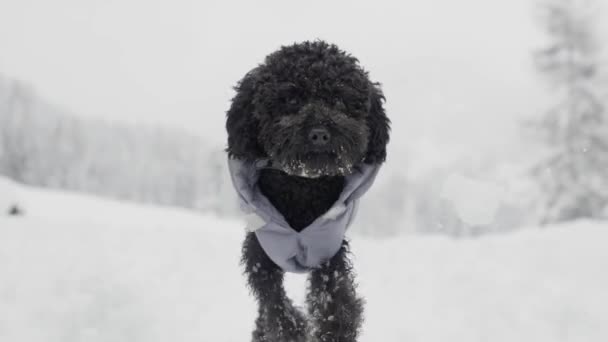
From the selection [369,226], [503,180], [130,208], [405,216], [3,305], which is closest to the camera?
[3,305]

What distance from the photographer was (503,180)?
68.4 feet

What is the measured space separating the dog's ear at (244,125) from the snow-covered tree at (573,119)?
1766 cm

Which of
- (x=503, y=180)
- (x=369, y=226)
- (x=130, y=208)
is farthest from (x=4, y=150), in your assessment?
(x=503, y=180)

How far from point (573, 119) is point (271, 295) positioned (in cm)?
1806

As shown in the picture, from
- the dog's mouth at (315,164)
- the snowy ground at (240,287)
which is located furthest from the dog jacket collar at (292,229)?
the snowy ground at (240,287)

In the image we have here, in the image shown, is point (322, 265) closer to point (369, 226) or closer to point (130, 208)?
point (130, 208)

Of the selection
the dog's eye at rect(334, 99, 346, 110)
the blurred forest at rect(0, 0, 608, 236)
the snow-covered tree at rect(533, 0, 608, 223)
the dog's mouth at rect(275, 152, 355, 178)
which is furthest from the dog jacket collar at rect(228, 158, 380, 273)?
the snow-covered tree at rect(533, 0, 608, 223)

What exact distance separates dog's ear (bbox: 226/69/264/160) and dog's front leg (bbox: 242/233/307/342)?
2.58 feet

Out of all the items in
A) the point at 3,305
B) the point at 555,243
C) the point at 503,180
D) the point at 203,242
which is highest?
the point at 503,180

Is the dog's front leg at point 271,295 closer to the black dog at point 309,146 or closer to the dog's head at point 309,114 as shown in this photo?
the black dog at point 309,146

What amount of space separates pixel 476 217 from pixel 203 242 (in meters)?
8.18

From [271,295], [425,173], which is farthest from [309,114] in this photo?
[425,173]

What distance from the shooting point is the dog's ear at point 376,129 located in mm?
4285

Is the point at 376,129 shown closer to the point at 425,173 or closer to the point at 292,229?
the point at 292,229
